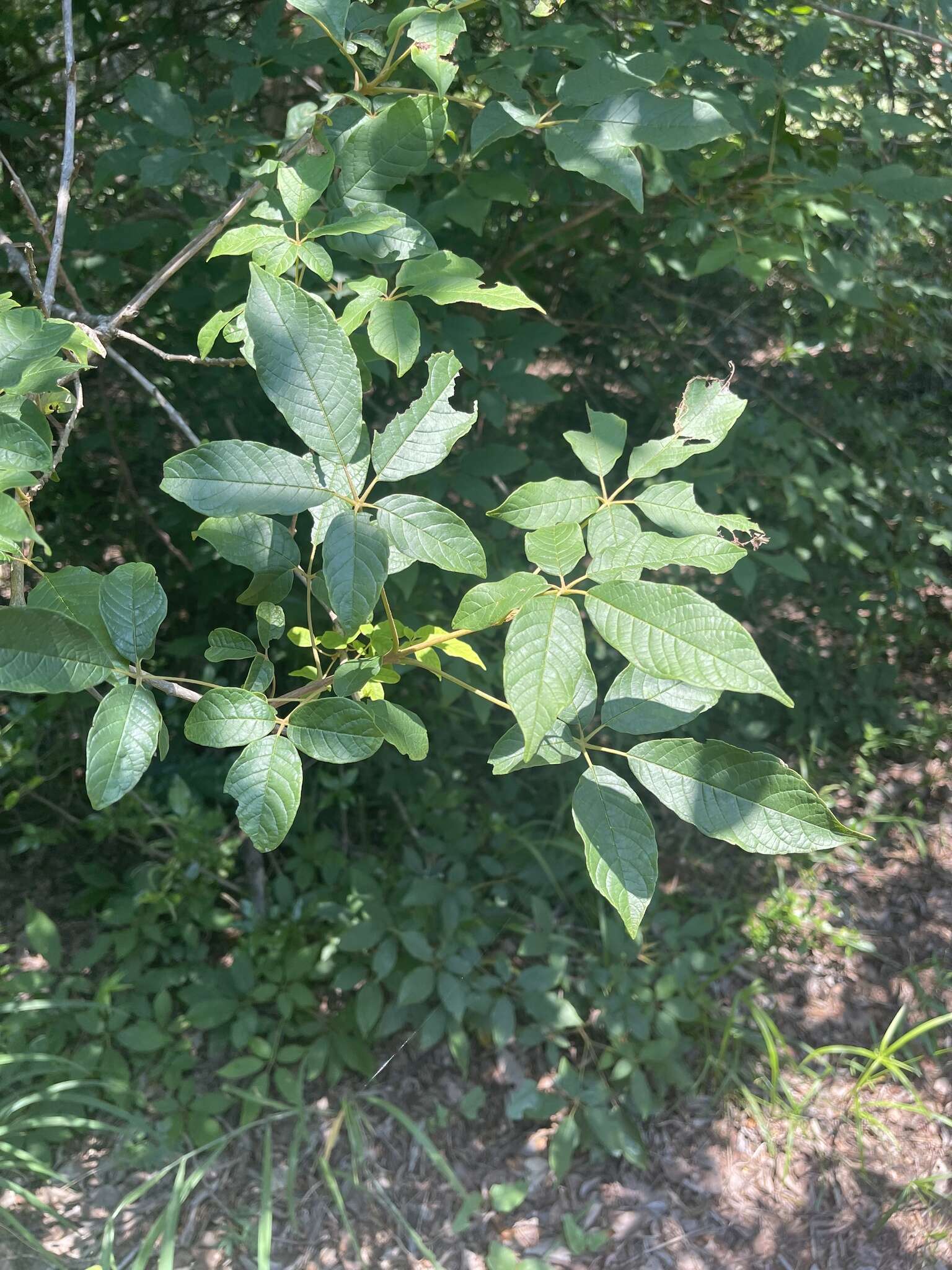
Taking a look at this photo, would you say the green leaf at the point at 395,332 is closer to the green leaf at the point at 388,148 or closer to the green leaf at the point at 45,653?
the green leaf at the point at 388,148

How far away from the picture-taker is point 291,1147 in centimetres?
205

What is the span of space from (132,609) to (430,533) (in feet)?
0.77

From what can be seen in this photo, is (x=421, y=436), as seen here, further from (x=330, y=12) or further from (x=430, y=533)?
(x=330, y=12)

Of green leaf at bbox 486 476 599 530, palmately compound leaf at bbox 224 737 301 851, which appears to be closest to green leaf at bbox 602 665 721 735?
green leaf at bbox 486 476 599 530

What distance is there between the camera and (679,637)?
60 cm

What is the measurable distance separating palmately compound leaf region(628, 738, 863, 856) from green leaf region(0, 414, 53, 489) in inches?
18.6

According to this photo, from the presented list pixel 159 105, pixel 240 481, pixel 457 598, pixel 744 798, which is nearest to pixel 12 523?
pixel 240 481

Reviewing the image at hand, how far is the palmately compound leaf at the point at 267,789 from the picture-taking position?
26.7 inches

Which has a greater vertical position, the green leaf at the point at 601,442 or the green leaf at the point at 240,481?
the green leaf at the point at 240,481

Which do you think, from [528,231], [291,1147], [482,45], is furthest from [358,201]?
[291,1147]

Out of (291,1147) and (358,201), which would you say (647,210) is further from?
(291,1147)

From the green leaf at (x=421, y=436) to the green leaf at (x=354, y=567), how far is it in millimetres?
55

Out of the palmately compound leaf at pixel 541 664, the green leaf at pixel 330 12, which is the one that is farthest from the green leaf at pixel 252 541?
the green leaf at pixel 330 12

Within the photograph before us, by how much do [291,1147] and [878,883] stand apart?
1929 mm
